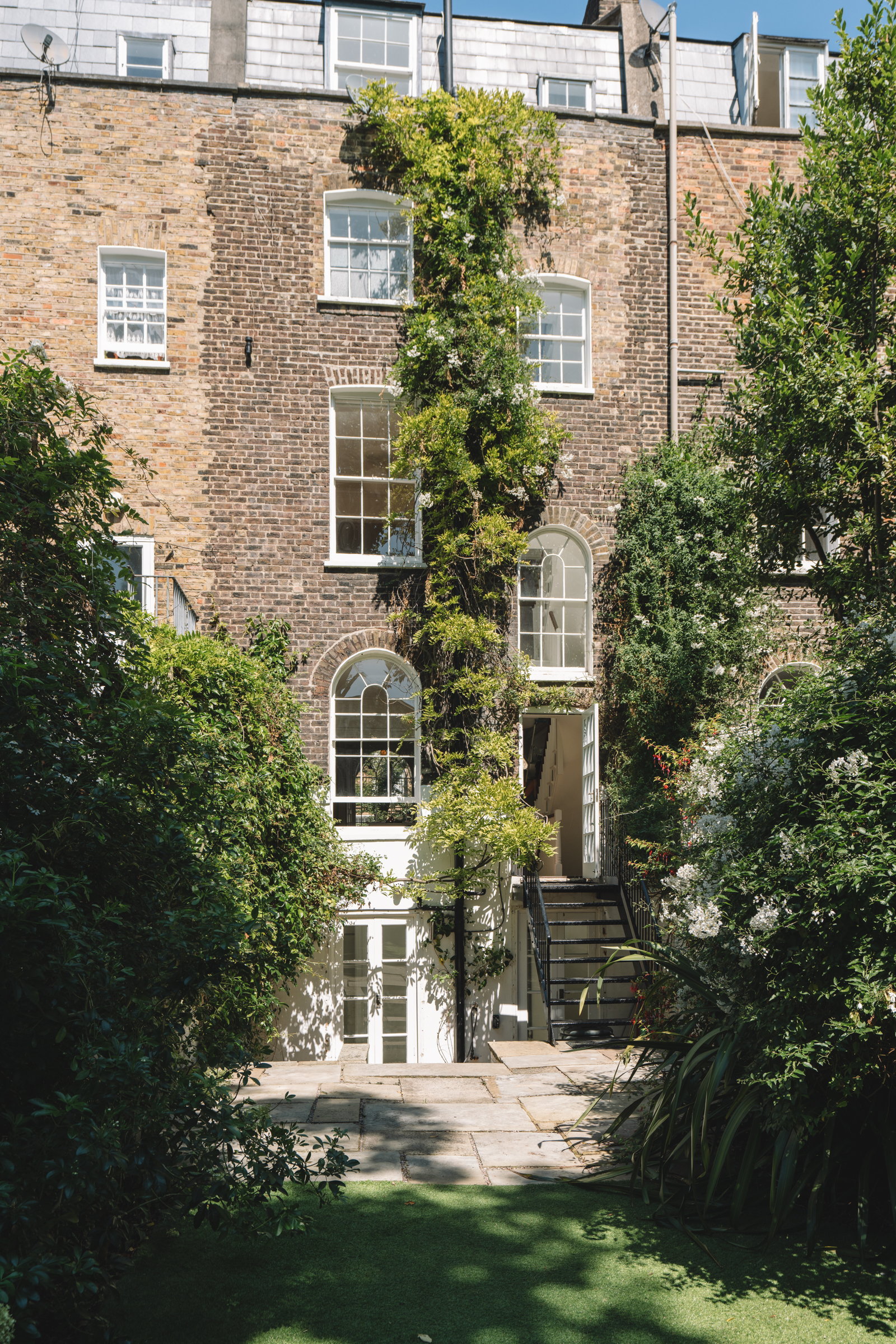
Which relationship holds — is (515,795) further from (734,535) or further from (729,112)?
(729,112)

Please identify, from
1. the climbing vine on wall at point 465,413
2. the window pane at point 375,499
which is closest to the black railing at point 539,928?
the climbing vine on wall at point 465,413

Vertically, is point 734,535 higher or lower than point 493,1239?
higher

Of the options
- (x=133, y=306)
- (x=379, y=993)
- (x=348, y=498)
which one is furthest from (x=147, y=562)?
(x=379, y=993)

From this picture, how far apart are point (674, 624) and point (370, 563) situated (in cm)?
354

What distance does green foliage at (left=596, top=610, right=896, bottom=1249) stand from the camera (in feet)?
13.5

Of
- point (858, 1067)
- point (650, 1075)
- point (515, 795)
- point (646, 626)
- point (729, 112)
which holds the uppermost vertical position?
point (729, 112)

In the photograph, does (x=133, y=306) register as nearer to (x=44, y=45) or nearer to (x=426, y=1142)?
(x=44, y=45)

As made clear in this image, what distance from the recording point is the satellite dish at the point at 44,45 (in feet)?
37.0

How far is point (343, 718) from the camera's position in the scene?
1186cm

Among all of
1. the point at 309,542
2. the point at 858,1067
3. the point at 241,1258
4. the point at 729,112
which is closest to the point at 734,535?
the point at 309,542

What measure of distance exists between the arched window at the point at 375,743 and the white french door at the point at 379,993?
1254 mm

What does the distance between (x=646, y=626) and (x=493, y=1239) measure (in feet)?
25.9

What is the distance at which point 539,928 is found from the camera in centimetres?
1116

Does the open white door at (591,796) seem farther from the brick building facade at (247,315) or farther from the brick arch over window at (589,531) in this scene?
the brick building facade at (247,315)
